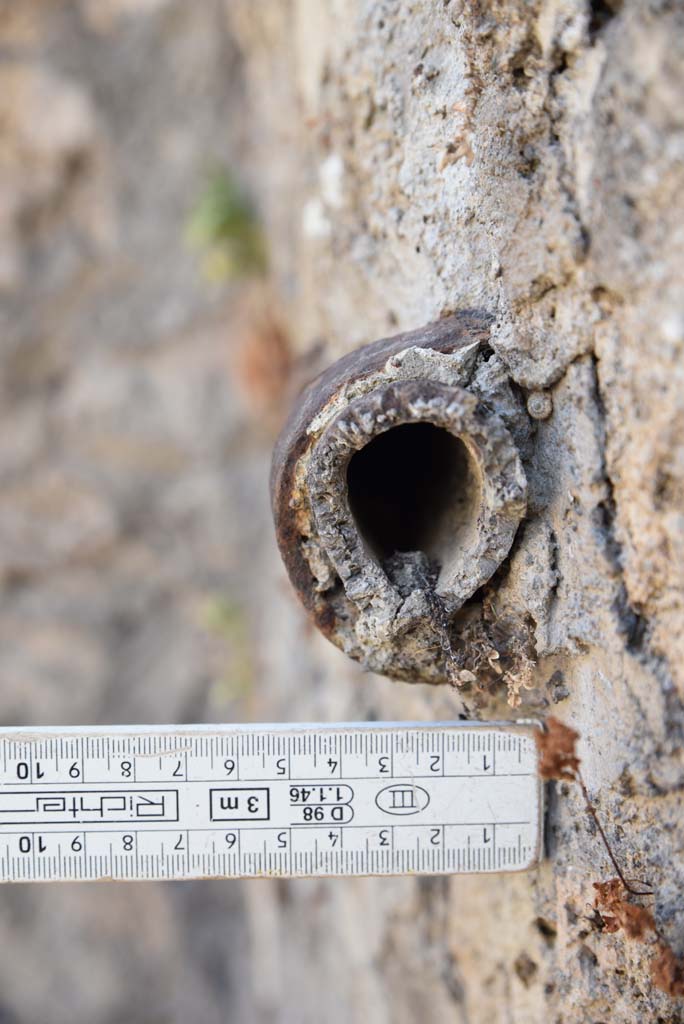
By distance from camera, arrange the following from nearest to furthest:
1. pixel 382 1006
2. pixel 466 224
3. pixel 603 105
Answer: pixel 603 105, pixel 466 224, pixel 382 1006

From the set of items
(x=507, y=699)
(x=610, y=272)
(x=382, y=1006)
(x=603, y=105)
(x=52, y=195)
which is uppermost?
(x=52, y=195)

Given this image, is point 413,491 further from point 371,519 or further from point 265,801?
point 265,801

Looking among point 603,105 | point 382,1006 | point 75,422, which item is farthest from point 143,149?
point 382,1006

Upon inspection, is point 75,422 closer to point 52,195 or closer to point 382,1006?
point 52,195

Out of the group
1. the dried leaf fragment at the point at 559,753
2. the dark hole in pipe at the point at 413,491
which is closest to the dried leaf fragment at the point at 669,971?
the dried leaf fragment at the point at 559,753

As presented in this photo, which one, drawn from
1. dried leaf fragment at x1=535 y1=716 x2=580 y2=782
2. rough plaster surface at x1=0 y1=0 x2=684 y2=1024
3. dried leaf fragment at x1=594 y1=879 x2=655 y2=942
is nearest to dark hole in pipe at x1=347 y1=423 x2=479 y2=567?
rough plaster surface at x1=0 y1=0 x2=684 y2=1024

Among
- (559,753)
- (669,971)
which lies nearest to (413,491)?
(559,753)

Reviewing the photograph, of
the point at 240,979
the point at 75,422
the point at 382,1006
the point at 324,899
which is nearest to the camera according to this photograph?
the point at 382,1006
